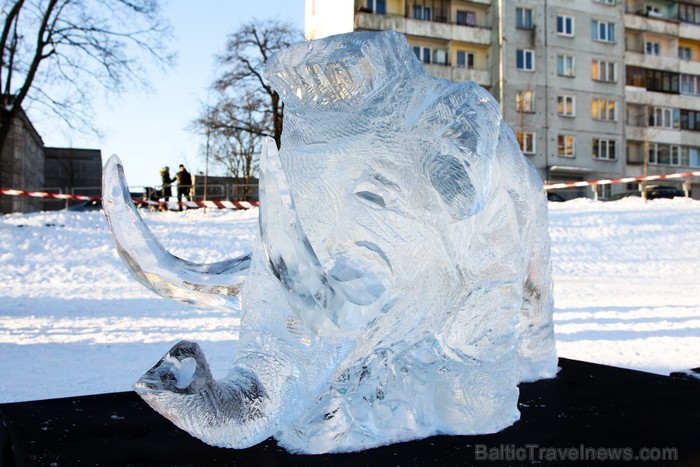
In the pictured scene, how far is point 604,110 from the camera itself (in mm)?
27953

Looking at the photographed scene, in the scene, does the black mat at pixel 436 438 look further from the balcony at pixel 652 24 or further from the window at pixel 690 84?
the window at pixel 690 84

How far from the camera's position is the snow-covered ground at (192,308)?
4805 millimetres

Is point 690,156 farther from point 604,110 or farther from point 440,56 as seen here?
point 440,56

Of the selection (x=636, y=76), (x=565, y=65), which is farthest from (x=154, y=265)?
(x=636, y=76)

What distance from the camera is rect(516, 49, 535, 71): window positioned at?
26.3 meters

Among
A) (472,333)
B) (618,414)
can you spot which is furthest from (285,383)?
(618,414)

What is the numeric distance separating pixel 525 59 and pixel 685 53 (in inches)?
408

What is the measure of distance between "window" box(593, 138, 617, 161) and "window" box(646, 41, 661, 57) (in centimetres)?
550

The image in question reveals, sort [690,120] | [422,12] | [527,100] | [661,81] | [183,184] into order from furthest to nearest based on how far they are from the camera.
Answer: [690,120]
[661,81]
[422,12]
[527,100]
[183,184]

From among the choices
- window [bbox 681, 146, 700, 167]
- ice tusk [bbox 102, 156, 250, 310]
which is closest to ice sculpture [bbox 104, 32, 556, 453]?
ice tusk [bbox 102, 156, 250, 310]

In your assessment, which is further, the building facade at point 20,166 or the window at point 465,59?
the window at point 465,59

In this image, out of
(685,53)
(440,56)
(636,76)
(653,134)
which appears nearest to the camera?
(440,56)

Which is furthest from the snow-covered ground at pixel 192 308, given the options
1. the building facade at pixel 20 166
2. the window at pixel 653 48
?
the window at pixel 653 48

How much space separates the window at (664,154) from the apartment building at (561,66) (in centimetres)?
7
